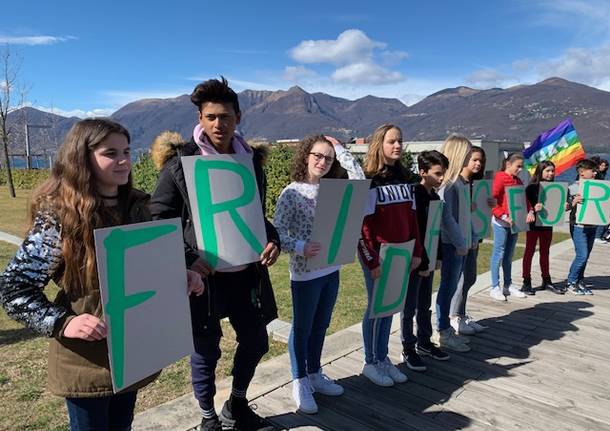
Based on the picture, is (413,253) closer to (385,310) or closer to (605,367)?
(385,310)

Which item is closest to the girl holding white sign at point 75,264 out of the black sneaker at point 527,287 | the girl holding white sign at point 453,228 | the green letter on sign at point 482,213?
the girl holding white sign at point 453,228

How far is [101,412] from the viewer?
1.91 metres

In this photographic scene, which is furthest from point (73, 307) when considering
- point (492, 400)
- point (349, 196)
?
point (492, 400)

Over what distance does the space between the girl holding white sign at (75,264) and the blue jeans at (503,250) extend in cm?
524

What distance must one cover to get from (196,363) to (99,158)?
143 cm

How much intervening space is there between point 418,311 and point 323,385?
113 centimetres

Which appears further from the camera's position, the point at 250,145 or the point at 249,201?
the point at 250,145

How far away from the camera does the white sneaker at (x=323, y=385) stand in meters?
3.45

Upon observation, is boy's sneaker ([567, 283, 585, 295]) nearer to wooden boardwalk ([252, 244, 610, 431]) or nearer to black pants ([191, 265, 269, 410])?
wooden boardwalk ([252, 244, 610, 431])

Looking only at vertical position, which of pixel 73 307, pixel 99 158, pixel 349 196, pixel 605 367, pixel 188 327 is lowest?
pixel 605 367

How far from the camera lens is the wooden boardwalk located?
318cm

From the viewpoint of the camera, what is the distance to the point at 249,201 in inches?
102

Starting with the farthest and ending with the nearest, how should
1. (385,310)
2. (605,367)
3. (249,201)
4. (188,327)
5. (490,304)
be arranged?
(490,304)
(605,367)
(385,310)
(249,201)
(188,327)

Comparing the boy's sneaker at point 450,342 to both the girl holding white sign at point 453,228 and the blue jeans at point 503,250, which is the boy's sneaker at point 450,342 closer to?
the girl holding white sign at point 453,228
